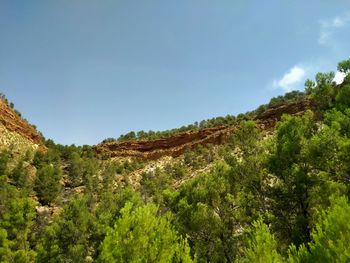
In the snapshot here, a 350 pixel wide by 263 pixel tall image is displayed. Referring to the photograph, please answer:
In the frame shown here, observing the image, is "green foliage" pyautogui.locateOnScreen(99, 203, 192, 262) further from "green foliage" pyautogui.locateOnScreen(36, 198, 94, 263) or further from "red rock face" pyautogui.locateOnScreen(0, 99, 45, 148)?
"red rock face" pyautogui.locateOnScreen(0, 99, 45, 148)

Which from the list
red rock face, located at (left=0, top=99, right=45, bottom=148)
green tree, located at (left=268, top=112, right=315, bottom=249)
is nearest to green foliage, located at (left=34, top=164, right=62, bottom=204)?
red rock face, located at (left=0, top=99, right=45, bottom=148)

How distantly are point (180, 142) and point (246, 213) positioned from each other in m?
80.7

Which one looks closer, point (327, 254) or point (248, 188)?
point (327, 254)

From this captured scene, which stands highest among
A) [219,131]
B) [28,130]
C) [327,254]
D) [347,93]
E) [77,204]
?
[28,130]

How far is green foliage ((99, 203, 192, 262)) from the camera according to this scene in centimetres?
2231

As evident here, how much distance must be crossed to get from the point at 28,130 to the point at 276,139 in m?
86.6

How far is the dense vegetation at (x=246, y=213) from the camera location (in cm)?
2059

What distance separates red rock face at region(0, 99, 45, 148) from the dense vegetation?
51347 millimetres

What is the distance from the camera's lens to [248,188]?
31.7m

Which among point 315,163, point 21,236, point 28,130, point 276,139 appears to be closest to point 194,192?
point 276,139

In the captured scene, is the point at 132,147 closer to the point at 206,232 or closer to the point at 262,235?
the point at 206,232

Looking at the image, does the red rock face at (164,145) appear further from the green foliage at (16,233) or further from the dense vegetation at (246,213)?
the green foliage at (16,233)

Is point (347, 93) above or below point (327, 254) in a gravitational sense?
above

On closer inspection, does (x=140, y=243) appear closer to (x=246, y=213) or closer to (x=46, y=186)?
(x=246, y=213)
